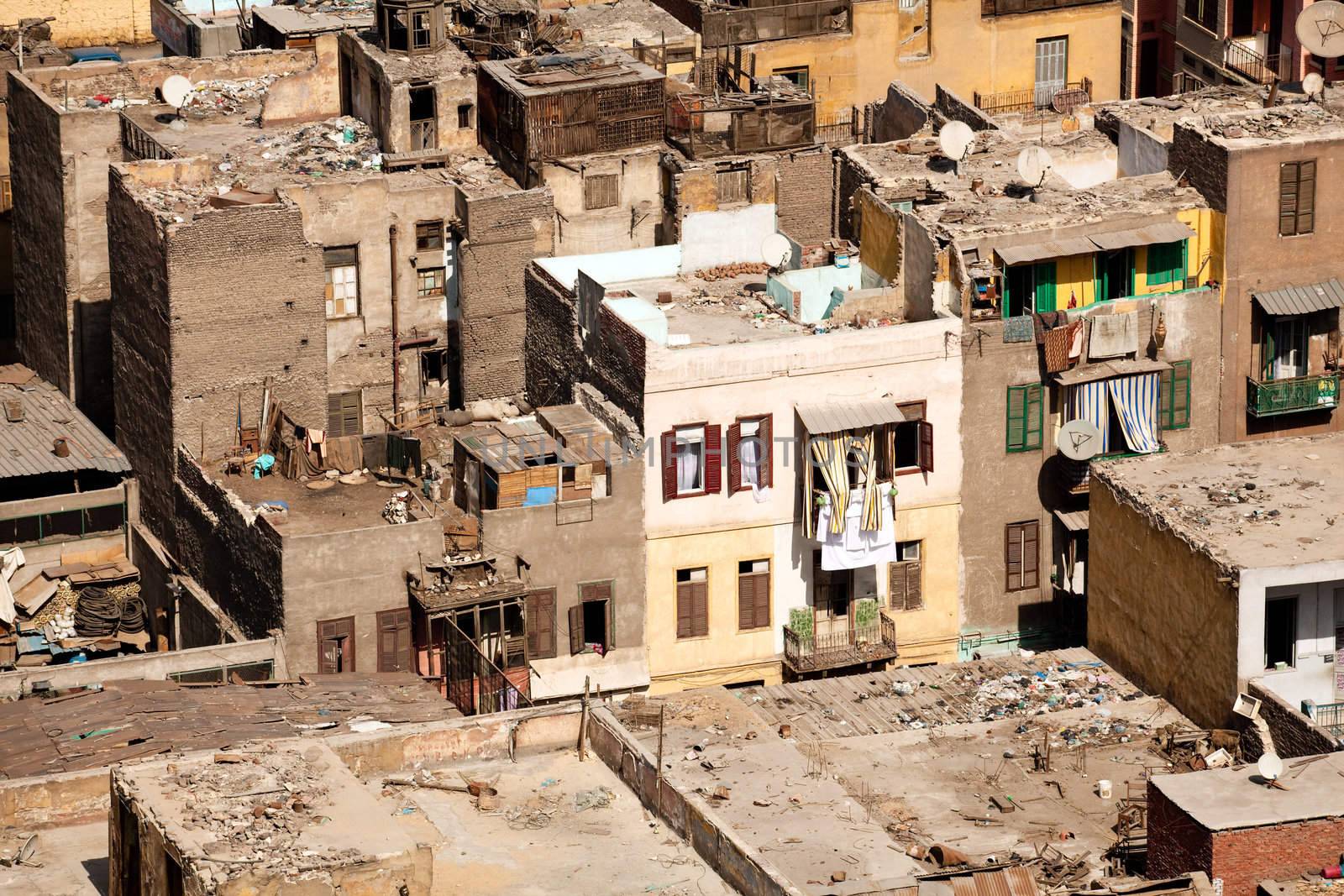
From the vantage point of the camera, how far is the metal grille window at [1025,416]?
81.2m

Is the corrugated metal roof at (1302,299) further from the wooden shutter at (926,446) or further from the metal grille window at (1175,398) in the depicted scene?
the wooden shutter at (926,446)

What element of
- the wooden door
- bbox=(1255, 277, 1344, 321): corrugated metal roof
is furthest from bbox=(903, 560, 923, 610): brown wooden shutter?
the wooden door

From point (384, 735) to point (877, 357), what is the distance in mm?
22295

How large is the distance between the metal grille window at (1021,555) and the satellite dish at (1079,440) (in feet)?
8.67

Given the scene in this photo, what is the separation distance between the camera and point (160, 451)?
279 ft

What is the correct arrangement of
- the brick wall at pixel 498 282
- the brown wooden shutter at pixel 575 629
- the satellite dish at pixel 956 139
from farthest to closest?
the brick wall at pixel 498 282
the satellite dish at pixel 956 139
the brown wooden shutter at pixel 575 629

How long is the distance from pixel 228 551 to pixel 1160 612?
Answer: 72.6 feet

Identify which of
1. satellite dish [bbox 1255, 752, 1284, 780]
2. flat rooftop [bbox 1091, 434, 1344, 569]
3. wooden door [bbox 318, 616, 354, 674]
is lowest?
wooden door [bbox 318, 616, 354, 674]

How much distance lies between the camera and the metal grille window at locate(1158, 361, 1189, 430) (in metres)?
82.3

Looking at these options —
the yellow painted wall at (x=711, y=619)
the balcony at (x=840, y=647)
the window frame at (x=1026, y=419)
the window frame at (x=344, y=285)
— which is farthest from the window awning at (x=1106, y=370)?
the window frame at (x=344, y=285)

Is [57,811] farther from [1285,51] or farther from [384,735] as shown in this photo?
[1285,51]

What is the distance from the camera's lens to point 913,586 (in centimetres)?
8212

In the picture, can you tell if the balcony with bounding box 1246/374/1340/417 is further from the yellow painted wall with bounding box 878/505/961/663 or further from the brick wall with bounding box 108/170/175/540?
the brick wall with bounding box 108/170/175/540

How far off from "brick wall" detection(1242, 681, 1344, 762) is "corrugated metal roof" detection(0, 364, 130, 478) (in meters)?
31.4
